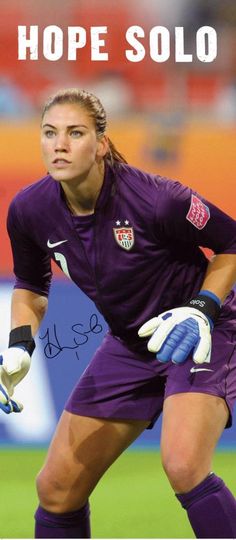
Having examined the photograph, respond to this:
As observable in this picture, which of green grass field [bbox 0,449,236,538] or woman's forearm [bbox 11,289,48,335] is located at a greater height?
woman's forearm [bbox 11,289,48,335]

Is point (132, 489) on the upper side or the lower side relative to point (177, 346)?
lower

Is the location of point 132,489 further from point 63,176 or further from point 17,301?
point 63,176

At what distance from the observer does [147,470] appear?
425cm

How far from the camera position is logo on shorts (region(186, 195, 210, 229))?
2627mm

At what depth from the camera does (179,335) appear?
97.3 inches

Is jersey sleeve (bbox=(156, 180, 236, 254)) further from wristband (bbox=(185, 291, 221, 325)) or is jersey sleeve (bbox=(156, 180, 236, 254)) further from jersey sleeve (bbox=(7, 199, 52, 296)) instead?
jersey sleeve (bbox=(7, 199, 52, 296))

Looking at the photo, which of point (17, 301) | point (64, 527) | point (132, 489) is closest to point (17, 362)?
point (17, 301)

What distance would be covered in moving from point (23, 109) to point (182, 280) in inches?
79.5

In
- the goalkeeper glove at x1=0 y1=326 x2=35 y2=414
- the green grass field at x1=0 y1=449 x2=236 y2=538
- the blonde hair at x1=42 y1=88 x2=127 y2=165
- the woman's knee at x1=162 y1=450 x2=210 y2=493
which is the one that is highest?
the blonde hair at x1=42 y1=88 x2=127 y2=165

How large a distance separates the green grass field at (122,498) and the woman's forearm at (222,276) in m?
1.06

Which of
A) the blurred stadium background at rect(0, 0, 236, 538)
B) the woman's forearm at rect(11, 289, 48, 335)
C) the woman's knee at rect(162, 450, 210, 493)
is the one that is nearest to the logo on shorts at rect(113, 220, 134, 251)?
the woman's forearm at rect(11, 289, 48, 335)

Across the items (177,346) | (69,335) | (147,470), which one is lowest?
(147,470)
